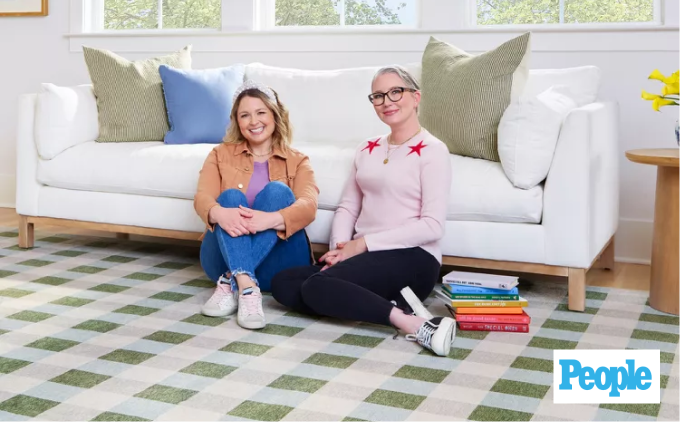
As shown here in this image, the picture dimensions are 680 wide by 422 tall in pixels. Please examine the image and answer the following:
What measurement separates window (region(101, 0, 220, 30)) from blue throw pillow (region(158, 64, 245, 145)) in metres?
0.84

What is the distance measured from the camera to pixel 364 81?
144 inches

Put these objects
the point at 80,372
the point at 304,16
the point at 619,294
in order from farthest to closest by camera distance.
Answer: the point at 304,16, the point at 619,294, the point at 80,372

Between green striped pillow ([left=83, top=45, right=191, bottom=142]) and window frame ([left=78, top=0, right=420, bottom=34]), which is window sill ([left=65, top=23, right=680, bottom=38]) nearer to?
window frame ([left=78, top=0, right=420, bottom=34])

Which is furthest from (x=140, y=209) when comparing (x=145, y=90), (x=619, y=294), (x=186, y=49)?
(x=619, y=294)

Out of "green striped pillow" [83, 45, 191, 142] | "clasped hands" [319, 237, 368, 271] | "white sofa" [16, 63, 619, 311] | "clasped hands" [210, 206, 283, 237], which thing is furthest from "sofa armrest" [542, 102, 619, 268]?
"green striped pillow" [83, 45, 191, 142]

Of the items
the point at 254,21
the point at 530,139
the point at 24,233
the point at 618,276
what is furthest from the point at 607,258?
the point at 24,233

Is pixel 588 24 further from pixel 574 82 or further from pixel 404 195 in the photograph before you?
pixel 404 195

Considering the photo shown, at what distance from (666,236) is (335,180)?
47.0 inches

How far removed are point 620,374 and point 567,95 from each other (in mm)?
1313

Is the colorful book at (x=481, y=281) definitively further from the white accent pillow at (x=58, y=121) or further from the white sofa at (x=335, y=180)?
the white accent pillow at (x=58, y=121)

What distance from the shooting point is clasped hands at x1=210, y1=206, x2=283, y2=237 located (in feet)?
8.69

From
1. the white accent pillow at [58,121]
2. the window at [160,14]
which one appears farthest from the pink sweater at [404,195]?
the window at [160,14]

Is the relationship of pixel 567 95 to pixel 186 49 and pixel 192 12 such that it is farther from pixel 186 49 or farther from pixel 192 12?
pixel 192 12

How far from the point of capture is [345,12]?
4250 millimetres
